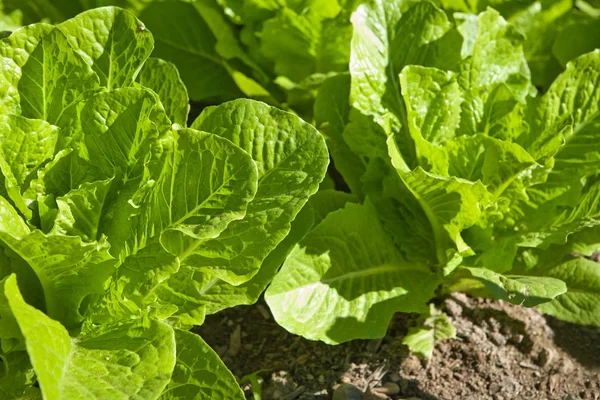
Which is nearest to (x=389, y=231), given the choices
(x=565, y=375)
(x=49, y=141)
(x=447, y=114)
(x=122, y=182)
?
(x=447, y=114)

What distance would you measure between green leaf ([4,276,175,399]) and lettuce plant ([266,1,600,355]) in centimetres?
55

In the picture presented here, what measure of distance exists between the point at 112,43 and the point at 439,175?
1.10 metres

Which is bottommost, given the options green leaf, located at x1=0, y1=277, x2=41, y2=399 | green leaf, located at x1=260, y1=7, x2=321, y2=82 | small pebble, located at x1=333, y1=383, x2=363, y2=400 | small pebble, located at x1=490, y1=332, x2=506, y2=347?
small pebble, located at x1=490, y1=332, x2=506, y2=347

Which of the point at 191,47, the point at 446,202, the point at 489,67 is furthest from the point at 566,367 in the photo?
the point at 191,47

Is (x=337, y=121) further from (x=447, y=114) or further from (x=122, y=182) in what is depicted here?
(x=122, y=182)

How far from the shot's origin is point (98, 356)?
1832 mm

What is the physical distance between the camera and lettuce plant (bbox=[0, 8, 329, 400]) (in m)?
1.90

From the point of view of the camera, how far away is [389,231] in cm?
253

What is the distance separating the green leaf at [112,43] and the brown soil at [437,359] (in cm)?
91

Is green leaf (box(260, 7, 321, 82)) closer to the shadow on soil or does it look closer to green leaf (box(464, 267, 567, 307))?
green leaf (box(464, 267, 567, 307))

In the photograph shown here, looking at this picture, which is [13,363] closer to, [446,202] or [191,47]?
[446,202]

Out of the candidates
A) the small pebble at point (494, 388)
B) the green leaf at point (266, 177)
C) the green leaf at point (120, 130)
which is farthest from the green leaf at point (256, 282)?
the small pebble at point (494, 388)

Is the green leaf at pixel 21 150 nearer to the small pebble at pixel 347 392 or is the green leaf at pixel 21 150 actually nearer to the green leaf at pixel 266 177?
the green leaf at pixel 266 177

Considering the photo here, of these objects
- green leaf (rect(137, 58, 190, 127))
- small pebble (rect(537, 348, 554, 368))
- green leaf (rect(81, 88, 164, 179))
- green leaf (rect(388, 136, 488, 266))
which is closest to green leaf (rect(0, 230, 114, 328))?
green leaf (rect(81, 88, 164, 179))
